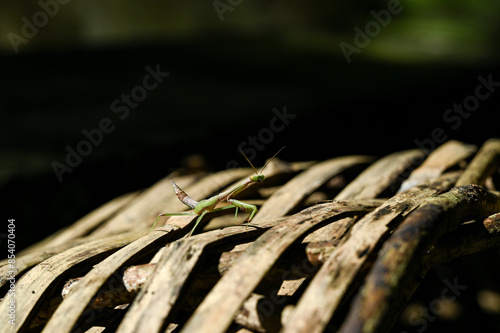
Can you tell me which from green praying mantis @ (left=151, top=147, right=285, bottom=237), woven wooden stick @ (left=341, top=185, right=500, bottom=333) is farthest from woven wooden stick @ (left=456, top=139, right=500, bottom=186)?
green praying mantis @ (left=151, top=147, right=285, bottom=237)

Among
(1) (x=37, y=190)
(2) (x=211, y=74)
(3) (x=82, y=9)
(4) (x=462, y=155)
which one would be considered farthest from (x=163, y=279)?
(3) (x=82, y=9)

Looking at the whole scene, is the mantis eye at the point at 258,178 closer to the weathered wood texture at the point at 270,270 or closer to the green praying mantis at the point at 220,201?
the green praying mantis at the point at 220,201

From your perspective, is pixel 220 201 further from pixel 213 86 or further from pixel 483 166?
pixel 213 86

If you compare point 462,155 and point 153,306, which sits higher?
point 153,306

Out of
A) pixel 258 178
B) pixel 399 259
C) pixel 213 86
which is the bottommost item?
pixel 399 259

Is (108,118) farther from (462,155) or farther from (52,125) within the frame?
(462,155)

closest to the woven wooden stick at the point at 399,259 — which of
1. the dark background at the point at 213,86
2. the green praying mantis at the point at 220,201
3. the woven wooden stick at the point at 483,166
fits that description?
the woven wooden stick at the point at 483,166

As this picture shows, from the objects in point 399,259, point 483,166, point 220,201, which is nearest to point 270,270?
point 399,259
